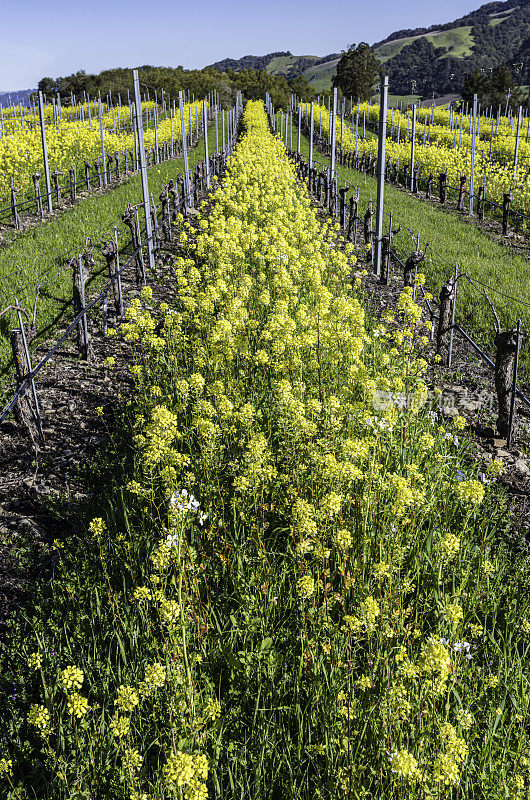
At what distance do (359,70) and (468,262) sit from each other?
216 feet

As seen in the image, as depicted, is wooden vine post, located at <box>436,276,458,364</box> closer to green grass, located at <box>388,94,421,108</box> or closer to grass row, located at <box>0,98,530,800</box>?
grass row, located at <box>0,98,530,800</box>

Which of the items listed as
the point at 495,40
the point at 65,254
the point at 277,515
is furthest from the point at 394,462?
the point at 495,40

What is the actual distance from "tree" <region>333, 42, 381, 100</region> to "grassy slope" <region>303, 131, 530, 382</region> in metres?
54.9

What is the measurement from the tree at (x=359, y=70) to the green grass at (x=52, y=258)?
5823 cm

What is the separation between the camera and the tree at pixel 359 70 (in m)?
68.4

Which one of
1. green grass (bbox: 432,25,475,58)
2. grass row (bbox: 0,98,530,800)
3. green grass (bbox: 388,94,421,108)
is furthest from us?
green grass (bbox: 432,25,475,58)

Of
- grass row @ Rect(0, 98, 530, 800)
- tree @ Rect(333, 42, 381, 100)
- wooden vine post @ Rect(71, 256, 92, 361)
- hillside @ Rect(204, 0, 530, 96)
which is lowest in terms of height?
grass row @ Rect(0, 98, 530, 800)

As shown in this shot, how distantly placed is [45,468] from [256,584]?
3.08 metres

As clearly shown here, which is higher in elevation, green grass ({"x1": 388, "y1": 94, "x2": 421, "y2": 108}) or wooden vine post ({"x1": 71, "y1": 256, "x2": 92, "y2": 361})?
green grass ({"x1": 388, "y1": 94, "x2": 421, "y2": 108})

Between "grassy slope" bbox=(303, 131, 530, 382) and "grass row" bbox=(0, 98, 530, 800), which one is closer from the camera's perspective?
"grass row" bbox=(0, 98, 530, 800)

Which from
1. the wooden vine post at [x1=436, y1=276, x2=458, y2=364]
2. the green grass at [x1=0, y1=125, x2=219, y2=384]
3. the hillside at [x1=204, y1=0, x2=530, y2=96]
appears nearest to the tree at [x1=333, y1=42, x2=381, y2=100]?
the green grass at [x1=0, y1=125, x2=219, y2=384]

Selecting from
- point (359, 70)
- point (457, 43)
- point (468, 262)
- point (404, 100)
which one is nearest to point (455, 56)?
point (457, 43)

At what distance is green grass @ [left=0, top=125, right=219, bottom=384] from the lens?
10.0 m

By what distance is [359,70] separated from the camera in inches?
2704
